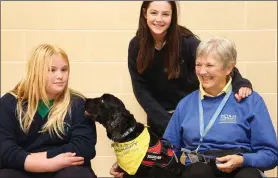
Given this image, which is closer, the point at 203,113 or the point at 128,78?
the point at 203,113

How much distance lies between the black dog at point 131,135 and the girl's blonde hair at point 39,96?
0.47 feet

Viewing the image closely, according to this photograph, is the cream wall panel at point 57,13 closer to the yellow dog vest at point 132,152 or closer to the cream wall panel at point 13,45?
the cream wall panel at point 13,45

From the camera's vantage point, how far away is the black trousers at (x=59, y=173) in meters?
2.02

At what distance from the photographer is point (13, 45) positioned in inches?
125

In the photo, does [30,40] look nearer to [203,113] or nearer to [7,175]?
[7,175]

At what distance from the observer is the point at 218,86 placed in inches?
84.3

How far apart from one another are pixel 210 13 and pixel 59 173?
167 centimetres

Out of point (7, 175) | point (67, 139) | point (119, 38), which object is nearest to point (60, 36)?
point (119, 38)

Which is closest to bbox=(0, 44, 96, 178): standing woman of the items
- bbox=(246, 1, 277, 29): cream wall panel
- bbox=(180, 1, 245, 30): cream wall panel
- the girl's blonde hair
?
the girl's blonde hair

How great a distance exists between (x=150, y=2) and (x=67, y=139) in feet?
3.00

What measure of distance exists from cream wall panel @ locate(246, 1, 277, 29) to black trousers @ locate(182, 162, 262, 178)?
4.85 feet

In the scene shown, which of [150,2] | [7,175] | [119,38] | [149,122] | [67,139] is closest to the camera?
[7,175]

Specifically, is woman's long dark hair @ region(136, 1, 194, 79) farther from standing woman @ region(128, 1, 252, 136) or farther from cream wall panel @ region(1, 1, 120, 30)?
cream wall panel @ region(1, 1, 120, 30)

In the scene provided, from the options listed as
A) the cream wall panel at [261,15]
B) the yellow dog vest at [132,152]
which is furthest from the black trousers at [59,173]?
the cream wall panel at [261,15]
